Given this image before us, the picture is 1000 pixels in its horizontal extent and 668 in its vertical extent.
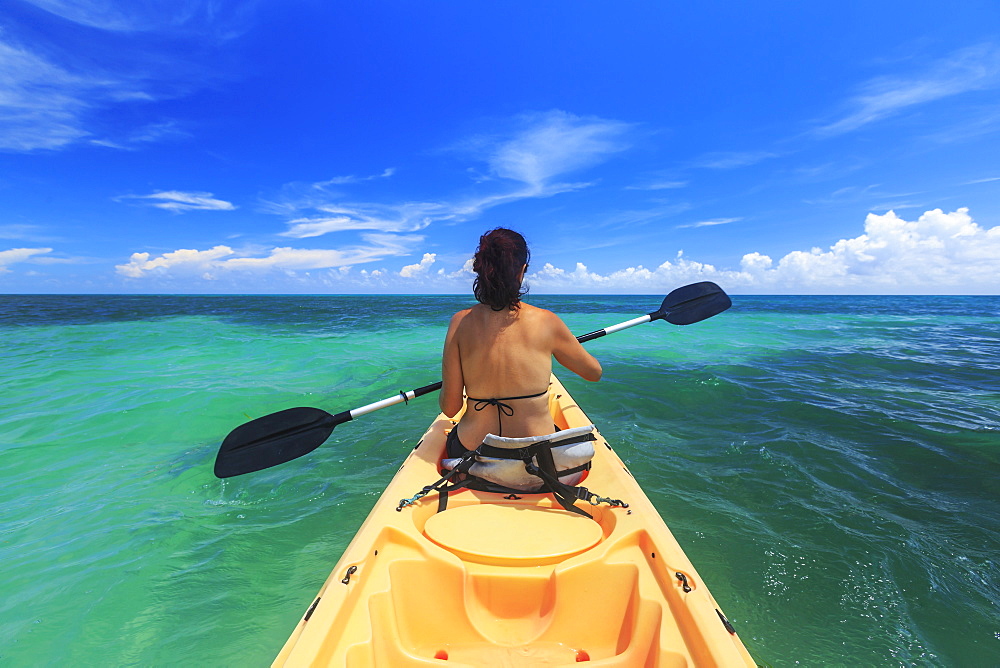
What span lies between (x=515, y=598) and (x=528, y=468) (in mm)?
821

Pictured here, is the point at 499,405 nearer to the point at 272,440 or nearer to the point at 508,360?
the point at 508,360

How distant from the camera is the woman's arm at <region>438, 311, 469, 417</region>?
9.09 feet

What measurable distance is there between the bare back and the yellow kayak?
612mm

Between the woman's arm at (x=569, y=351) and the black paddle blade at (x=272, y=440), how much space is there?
7.91 ft

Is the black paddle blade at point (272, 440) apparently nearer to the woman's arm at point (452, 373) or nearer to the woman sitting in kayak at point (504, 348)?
the woman's arm at point (452, 373)

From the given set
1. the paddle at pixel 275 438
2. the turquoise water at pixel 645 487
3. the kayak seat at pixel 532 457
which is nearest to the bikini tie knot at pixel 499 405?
the kayak seat at pixel 532 457

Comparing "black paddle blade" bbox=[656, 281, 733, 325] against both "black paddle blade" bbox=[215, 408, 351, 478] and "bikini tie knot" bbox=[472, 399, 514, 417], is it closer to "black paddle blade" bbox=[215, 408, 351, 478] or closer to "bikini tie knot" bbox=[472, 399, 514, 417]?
"bikini tie knot" bbox=[472, 399, 514, 417]

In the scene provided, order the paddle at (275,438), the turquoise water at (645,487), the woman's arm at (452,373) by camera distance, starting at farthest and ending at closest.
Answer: the paddle at (275,438) < the turquoise water at (645,487) < the woman's arm at (452,373)

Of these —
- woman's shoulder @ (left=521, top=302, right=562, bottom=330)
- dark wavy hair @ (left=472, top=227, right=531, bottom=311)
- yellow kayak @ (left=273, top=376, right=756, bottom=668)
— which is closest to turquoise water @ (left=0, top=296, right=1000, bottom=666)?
yellow kayak @ (left=273, top=376, right=756, bottom=668)

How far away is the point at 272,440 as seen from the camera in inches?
151

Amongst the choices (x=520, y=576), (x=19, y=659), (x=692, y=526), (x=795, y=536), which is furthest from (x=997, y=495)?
(x=19, y=659)

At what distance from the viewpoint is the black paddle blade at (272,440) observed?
11.8ft

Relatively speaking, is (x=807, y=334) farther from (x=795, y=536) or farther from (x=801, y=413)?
(x=795, y=536)

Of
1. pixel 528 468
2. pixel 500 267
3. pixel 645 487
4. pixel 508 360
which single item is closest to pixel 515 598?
pixel 528 468
